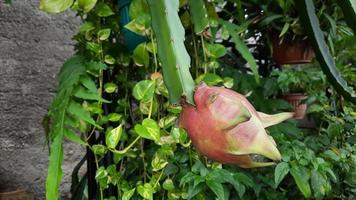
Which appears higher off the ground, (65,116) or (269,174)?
(65,116)

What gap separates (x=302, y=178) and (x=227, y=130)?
21.4 inches

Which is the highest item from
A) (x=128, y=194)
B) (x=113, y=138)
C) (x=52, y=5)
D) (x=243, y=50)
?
(x=52, y=5)

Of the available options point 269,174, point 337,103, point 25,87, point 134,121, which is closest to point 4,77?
point 25,87

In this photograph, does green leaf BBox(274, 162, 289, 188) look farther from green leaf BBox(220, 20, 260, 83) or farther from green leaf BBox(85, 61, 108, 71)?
green leaf BBox(85, 61, 108, 71)

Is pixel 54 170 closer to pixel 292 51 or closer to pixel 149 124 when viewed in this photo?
pixel 149 124

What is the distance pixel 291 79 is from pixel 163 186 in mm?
440

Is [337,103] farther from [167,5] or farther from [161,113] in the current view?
[167,5]

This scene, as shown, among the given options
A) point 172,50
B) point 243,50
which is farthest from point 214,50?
point 172,50

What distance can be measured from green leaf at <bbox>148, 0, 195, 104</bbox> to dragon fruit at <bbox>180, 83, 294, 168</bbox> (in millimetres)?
18

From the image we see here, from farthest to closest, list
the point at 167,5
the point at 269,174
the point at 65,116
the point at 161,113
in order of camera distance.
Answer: the point at 269,174
the point at 161,113
the point at 65,116
the point at 167,5

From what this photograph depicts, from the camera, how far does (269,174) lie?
90 cm

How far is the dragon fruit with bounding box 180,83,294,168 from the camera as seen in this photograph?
0.31 m

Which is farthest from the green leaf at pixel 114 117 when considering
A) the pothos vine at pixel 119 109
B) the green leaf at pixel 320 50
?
the green leaf at pixel 320 50

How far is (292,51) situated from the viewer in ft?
3.38
